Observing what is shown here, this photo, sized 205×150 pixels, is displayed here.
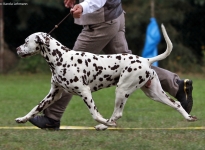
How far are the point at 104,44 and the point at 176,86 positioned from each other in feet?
3.16

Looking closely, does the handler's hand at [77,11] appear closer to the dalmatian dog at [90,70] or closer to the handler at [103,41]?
the handler at [103,41]

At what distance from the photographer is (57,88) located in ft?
21.6

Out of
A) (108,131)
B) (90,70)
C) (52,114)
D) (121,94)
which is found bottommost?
(108,131)

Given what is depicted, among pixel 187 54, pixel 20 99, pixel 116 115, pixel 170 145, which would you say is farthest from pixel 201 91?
pixel 170 145

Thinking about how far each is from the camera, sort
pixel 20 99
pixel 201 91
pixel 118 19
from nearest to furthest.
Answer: pixel 118 19 < pixel 20 99 < pixel 201 91

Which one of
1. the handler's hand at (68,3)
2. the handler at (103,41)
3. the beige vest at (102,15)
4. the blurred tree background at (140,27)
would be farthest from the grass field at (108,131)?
the blurred tree background at (140,27)

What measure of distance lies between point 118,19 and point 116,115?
1056 mm

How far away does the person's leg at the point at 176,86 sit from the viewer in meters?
6.99

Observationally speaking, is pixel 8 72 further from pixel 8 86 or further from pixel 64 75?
pixel 64 75

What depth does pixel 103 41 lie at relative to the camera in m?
6.80

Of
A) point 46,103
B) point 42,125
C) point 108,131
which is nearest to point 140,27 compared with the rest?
point 42,125

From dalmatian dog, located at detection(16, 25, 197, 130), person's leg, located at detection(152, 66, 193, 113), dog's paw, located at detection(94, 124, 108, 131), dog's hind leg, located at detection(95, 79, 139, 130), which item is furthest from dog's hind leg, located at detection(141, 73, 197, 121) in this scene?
dog's paw, located at detection(94, 124, 108, 131)

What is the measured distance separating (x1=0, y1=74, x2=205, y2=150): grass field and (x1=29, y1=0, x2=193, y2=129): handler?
27 centimetres

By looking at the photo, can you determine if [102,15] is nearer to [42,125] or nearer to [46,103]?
[46,103]
